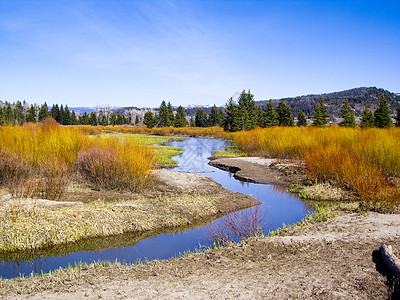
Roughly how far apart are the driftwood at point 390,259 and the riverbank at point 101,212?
17.7ft

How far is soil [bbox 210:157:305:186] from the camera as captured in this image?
15938mm

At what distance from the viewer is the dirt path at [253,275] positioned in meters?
4.61

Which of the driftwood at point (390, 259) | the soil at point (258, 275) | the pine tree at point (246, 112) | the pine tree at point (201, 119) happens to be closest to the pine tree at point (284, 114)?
the pine tree at point (246, 112)

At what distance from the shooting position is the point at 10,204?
8.15 meters

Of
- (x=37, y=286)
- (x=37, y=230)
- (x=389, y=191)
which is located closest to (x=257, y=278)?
(x=37, y=286)

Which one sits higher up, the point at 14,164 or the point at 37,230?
the point at 14,164

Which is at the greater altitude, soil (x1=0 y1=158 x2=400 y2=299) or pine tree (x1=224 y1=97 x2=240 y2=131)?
pine tree (x1=224 y1=97 x2=240 y2=131)

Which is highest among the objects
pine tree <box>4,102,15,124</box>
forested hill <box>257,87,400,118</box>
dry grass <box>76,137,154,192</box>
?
forested hill <box>257,87,400,118</box>

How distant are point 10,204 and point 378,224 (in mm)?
8972

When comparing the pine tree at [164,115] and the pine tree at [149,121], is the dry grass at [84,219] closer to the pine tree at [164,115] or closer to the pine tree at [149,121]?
the pine tree at [164,115]

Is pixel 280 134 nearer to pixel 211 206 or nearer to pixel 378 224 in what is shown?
pixel 211 206

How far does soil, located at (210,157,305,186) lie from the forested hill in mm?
115035

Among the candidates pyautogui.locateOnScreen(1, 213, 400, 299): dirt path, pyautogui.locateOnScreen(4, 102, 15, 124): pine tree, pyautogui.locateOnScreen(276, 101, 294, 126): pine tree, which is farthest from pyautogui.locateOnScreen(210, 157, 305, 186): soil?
pyautogui.locateOnScreen(276, 101, 294, 126): pine tree

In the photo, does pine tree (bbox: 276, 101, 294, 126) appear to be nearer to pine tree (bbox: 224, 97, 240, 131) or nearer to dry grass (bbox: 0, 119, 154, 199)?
pine tree (bbox: 224, 97, 240, 131)
